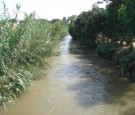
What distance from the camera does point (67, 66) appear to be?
1827 centimetres

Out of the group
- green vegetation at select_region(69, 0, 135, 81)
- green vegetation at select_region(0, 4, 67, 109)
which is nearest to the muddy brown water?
green vegetation at select_region(0, 4, 67, 109)

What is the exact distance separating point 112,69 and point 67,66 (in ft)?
9.86

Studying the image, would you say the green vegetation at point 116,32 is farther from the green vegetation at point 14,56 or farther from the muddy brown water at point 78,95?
the green vegetation at point 14,56

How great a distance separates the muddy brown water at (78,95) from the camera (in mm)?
9086

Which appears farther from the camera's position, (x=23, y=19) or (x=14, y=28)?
(x=23, y=19)

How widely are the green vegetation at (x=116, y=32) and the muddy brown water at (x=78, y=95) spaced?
3.61 feet

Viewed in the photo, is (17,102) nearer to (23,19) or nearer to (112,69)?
(23,19)

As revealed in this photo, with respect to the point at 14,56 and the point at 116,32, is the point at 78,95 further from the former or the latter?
the point at 116,32

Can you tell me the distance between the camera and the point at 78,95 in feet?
35.8

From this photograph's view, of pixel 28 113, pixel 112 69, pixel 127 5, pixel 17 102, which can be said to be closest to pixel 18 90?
pixel 17 102

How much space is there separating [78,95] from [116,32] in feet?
38.4

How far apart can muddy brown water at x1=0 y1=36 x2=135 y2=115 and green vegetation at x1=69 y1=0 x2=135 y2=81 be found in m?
1.10

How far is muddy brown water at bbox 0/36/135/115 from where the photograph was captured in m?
9.09

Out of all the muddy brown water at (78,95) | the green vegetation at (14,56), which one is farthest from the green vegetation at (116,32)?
the green vegetation at (14,56)
